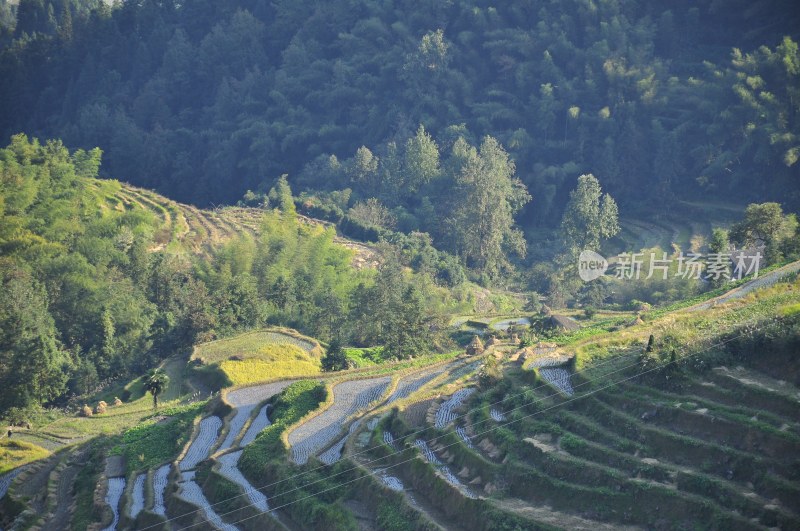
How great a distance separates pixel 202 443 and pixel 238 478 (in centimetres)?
470

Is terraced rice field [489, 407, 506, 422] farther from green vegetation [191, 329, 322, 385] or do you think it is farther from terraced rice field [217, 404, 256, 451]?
green vegetation [191, 329, 322, 385]

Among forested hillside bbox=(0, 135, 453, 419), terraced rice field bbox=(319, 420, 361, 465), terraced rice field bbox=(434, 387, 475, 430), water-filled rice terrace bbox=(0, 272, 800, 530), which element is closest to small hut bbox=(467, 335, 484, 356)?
water-filled rice terrace bbox=(0, 272, 800, 530)

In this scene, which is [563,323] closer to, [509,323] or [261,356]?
[509,323]

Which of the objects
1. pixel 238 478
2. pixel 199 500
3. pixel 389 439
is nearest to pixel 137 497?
pixel 199 500

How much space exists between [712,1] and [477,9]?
1426 cm

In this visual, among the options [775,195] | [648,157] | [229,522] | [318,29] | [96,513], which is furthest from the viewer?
[318,29]

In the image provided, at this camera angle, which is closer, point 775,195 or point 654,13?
point 775,195

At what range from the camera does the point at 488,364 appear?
99.4 ft

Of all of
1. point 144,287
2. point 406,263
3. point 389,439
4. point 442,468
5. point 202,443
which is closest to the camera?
→ point 442,468

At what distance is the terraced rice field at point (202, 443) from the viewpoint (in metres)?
30.8

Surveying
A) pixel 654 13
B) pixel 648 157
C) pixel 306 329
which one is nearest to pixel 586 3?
pixel 654 13

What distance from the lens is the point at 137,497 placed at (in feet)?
95.2

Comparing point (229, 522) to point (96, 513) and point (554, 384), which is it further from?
point (554, 384)

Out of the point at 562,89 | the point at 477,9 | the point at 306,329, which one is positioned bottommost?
the point at 306,329
